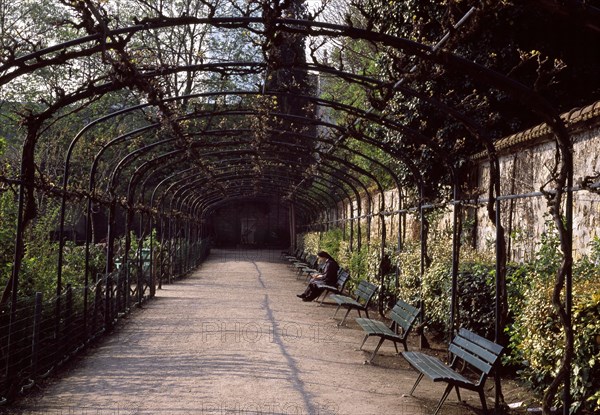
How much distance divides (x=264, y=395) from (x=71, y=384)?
197cm

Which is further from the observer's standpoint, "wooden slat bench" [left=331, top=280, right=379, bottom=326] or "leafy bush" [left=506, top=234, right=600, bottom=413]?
"wooden slat bench" [left=331, top=280, right=379, bottom=326]

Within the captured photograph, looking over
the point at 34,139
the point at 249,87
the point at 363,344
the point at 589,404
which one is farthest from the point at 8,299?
the point at 249,87

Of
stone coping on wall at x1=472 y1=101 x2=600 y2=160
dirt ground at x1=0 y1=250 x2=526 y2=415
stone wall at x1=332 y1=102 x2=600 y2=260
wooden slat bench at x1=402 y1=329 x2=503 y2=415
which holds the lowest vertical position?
dirt ground at x1=0 y1=250 x2=526 y2=415

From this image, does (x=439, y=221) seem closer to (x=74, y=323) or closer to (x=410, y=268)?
(x=410, y=268)

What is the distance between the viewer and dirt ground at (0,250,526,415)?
6176 mm

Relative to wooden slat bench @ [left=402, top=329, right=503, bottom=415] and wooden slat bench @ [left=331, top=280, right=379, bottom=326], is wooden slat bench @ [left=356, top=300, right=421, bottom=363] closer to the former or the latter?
wooden slat bench @ [left=402, top=329, right=503, bottom=415]

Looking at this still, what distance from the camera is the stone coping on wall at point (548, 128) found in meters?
8.25

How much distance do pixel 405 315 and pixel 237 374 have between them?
2.64m

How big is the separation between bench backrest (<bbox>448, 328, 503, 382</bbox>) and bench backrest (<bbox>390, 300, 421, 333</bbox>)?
1328 millimetres

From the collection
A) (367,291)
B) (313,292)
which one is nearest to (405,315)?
(367,291)

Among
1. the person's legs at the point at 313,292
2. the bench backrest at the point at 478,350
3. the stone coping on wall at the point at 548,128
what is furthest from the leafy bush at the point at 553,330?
the person's legs at the point at 313,292

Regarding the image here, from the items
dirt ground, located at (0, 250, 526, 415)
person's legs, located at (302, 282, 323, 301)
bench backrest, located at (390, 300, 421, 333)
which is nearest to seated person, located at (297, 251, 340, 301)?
person's legs, located at (302, 282, 323, 301)

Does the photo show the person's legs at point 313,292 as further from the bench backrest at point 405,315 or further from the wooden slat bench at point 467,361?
the wooden slat bench at point 467,361

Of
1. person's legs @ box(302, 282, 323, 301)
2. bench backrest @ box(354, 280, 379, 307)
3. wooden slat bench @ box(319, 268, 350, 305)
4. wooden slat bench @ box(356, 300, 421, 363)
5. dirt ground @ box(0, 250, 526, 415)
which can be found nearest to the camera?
dirt ground @ box(0, 250, 526, 415)
